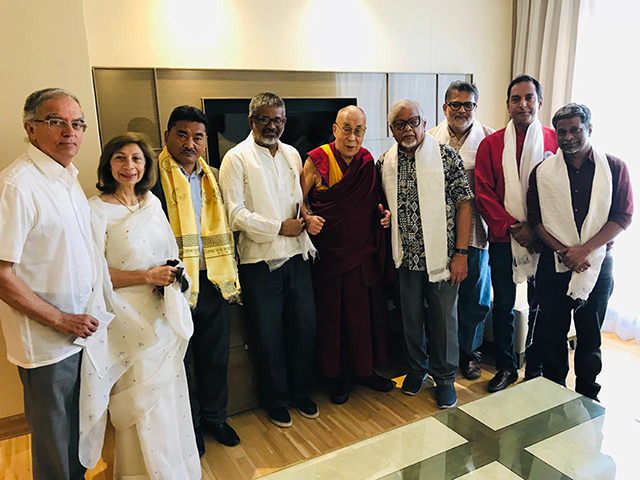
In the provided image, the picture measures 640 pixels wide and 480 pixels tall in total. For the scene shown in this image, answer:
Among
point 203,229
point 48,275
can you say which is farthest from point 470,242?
point 48,275

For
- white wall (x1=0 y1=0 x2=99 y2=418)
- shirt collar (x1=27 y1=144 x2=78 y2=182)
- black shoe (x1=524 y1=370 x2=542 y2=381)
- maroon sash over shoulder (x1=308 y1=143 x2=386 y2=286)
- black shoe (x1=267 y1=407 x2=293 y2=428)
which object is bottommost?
black shoe (x1=267 y1=407 x2=293 y2=428)

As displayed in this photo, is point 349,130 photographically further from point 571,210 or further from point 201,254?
point 571,210

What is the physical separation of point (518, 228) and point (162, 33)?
2.25 meters

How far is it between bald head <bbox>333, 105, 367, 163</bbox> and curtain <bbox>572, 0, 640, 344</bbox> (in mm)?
1959

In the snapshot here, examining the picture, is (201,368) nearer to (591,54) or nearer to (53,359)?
(53,359)

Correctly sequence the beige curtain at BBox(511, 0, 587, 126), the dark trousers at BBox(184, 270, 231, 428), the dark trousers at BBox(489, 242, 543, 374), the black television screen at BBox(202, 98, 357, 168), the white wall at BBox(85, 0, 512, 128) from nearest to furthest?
1. the dark trousers at BBox(184, 270, 231, 428)
2. the dark trousers at BBox(489, 242, 543, 374)
3. the white wall at BBox(85, 0, 512, 128)
4. the black television screen at BBox(202, 98, 357, 168)
5. the beige curtain at BBox(511, 0, 587, 126)

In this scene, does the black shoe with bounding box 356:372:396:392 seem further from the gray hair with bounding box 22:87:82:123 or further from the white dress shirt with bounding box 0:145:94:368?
the gray hair with bounding box 22:87:82:123

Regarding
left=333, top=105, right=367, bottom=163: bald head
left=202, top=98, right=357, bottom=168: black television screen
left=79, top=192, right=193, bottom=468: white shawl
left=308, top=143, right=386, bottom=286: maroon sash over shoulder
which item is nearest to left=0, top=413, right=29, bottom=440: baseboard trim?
left=79, top=192, right=193, bottom=468: white shawl

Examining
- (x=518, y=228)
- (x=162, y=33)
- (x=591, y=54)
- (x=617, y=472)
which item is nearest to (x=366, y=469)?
(x=617, y=472)

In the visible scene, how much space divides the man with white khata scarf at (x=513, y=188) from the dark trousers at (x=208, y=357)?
135 cm

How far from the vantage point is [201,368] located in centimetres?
223

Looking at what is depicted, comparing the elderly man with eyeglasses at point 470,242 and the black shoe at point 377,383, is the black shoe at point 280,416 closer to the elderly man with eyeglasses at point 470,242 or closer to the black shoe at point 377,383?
the black shoe at point 377,383

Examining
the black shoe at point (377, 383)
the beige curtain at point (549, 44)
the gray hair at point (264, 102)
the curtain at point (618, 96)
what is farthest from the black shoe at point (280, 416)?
the beige curtain at point (549, 44)

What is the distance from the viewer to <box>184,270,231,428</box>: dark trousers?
2154mm
